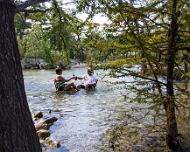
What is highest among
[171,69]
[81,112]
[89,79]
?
[171,69]

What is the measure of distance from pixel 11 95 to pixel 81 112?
34.3 ft

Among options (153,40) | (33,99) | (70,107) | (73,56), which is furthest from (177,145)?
(33,99)

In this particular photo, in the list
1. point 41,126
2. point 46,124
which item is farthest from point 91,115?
point 41,126

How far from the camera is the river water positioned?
30.8 ft

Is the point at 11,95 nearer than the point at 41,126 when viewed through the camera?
Yes

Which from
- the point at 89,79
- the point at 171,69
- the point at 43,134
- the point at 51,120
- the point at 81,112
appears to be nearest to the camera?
the point at 171,69

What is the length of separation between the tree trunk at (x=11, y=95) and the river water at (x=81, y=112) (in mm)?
3891

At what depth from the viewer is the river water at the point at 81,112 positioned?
30.8ft

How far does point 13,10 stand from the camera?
3689 mm

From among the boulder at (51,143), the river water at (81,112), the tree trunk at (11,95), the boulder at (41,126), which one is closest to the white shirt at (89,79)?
the river water at (81,112)

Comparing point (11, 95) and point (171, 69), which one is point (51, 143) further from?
point (11, 95)

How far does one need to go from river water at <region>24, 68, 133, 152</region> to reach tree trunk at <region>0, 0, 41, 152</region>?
389 centimetres

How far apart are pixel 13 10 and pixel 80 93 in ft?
53.9

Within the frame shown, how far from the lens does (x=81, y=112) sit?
13.9 metres
